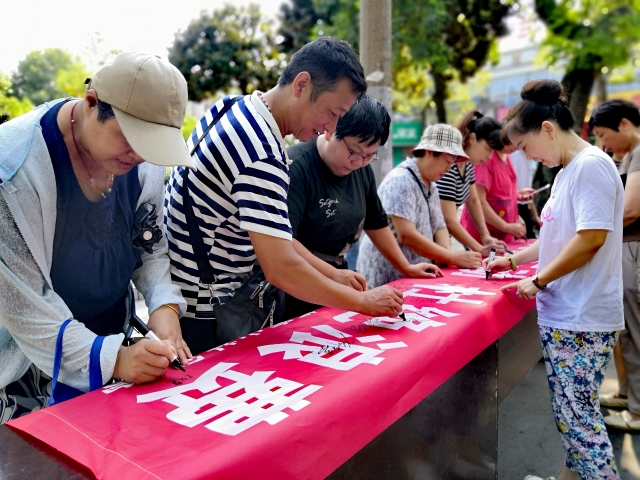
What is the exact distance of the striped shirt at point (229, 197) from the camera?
55.9 inches

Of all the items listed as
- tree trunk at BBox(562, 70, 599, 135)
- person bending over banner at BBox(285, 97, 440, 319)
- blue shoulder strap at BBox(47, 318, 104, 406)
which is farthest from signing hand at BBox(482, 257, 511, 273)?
tree trunk at BBox(562, 70, 599, 135)

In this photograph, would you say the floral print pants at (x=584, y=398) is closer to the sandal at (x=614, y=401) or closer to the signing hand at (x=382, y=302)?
the signing hand at (x=382, y=302)

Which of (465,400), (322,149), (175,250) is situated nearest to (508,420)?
(465,400)

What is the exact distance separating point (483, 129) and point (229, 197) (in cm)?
229

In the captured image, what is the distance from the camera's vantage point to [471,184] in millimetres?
3412

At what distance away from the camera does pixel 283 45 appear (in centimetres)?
1169

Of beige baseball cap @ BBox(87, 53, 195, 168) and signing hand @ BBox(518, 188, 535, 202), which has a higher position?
beige baseball cap @ BBox(87, 53, 195, 168)

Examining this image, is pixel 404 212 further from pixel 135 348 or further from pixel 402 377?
pixel 135 348

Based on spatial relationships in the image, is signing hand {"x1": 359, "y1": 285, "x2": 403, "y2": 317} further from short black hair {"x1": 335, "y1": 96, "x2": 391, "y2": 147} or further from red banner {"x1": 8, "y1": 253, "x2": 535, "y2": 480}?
short black hair {"x1": 335, "y1": 96, "x2": 391, "y2": 147}

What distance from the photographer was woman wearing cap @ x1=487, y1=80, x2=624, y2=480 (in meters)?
1.78

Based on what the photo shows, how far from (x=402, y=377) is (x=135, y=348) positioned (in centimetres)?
68

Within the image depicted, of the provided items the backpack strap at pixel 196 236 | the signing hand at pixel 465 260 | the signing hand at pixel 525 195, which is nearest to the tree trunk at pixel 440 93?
the signing hand at pixel 525 195

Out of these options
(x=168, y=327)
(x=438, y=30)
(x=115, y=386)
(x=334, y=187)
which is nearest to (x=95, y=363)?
(x=115, y=386)

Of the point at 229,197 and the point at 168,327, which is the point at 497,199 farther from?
the point at 168,327
